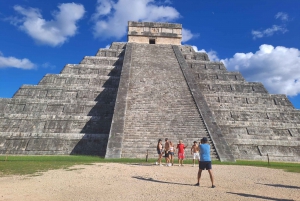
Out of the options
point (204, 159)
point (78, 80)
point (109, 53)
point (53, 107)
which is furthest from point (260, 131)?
point (109, 53)

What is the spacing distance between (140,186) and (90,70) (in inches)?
631

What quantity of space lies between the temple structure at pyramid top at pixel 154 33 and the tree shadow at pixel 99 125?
11.9 m

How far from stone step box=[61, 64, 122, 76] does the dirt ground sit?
1350 cm

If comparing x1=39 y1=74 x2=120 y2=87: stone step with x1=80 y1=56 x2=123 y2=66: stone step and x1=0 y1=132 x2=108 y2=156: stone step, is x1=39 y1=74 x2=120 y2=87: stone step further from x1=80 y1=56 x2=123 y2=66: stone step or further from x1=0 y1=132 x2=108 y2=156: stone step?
x1=0 y1=132 x2=108 y2=156: stone step

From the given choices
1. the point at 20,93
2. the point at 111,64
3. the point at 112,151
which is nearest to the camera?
the point at 112,151

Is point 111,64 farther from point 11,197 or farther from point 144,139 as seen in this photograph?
point 11,197

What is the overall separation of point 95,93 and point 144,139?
6.61 meters

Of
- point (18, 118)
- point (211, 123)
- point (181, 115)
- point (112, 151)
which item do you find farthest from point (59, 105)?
point (211, 123)

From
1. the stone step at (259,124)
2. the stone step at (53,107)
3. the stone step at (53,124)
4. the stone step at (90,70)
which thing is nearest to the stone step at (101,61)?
the stone step at (90,70)

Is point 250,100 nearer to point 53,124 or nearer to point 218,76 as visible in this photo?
point 218,76

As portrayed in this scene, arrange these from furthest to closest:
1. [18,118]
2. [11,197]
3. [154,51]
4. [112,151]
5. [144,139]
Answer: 1. [154,51]
2. [18,118]
3. [144,139]
4. [112,151]
5. [11,197]

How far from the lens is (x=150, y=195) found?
201 inches

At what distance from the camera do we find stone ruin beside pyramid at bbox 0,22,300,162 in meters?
12.8

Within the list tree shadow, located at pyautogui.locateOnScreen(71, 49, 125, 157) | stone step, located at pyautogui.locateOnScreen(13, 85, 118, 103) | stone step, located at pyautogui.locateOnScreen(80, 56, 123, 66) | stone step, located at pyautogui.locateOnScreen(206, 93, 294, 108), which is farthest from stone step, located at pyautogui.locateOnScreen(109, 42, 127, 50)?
stone step, located at pyautogui.locateOnScreen(206, 93, 294, 108)
